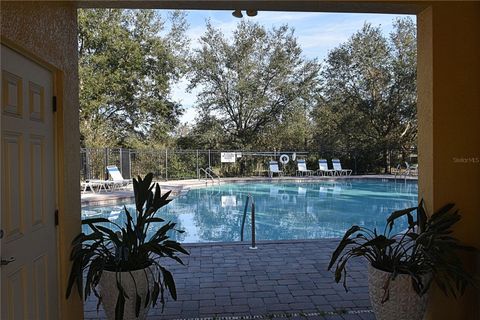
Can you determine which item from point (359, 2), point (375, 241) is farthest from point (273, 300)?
point (359, 2)

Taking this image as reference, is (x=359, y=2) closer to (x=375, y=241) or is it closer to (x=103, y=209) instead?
(x=375, y=241)

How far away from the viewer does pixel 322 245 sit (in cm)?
511

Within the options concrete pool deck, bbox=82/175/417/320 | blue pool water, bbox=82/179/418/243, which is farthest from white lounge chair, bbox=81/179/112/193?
concrete pool deck, bbox=82/175/417/320

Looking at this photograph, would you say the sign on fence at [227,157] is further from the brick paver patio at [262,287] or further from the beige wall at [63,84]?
the beige wall at [63,84]

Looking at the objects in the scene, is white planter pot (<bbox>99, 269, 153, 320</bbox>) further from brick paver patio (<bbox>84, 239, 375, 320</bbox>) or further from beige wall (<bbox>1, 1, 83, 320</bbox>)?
brick paver patio (<bbox>84, 239, 375, 320</bbox>)

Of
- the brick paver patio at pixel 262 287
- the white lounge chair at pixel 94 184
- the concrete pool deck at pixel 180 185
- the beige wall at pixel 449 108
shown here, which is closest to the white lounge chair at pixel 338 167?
the concrete pool deck at pixel 180 185

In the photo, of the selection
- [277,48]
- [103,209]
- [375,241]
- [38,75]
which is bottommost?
[103,209]

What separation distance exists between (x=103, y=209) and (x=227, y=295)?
23.8ft

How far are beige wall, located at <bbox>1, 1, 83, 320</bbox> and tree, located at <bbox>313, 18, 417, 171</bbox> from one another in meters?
17.1

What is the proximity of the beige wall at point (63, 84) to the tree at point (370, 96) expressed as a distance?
56.1 feet

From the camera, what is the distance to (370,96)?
1872 cm

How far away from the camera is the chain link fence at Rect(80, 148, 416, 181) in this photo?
13773 mm

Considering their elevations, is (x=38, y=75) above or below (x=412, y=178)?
above

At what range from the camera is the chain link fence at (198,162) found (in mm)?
13773
